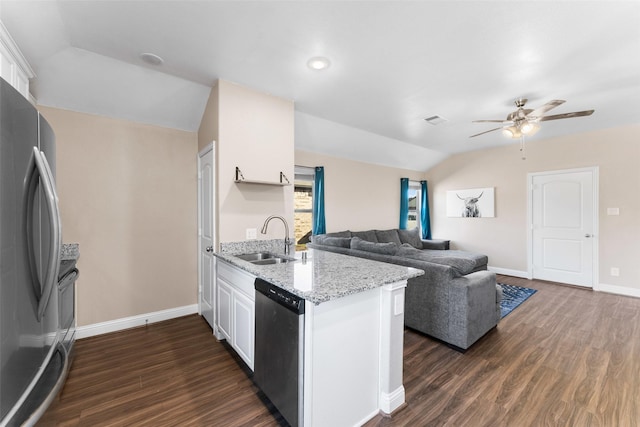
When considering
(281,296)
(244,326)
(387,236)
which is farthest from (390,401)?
(387,236)

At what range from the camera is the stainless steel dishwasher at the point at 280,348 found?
4.92 ft

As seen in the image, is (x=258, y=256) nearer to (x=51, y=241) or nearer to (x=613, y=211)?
(x=51, y=241)

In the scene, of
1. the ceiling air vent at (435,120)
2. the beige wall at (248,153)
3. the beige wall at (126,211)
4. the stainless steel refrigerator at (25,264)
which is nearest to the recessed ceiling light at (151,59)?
the beige wall at (248,153)

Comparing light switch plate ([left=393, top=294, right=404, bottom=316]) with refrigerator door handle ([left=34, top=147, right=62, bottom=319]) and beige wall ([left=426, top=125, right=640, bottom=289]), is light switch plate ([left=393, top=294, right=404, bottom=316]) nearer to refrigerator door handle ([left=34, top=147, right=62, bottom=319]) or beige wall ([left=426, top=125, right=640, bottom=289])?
refrigerator door handle ([left=34, top=147, right=62, bottom=319])

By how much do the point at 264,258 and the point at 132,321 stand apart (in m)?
1.74

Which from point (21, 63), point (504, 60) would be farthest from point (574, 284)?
point (21, 63)

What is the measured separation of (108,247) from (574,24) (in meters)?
4.65

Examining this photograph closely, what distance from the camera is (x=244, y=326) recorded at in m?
2.16

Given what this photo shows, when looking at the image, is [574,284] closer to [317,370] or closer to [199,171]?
[317,370]

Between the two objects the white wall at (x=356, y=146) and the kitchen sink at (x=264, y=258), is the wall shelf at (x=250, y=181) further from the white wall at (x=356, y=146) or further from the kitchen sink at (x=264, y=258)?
the white wall at (x=356, y=146)

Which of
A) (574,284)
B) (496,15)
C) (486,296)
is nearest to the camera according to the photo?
(496,15)

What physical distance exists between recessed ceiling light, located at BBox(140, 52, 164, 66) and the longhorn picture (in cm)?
617

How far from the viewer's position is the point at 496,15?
1830 mm

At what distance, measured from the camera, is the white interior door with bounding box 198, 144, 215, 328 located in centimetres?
293
